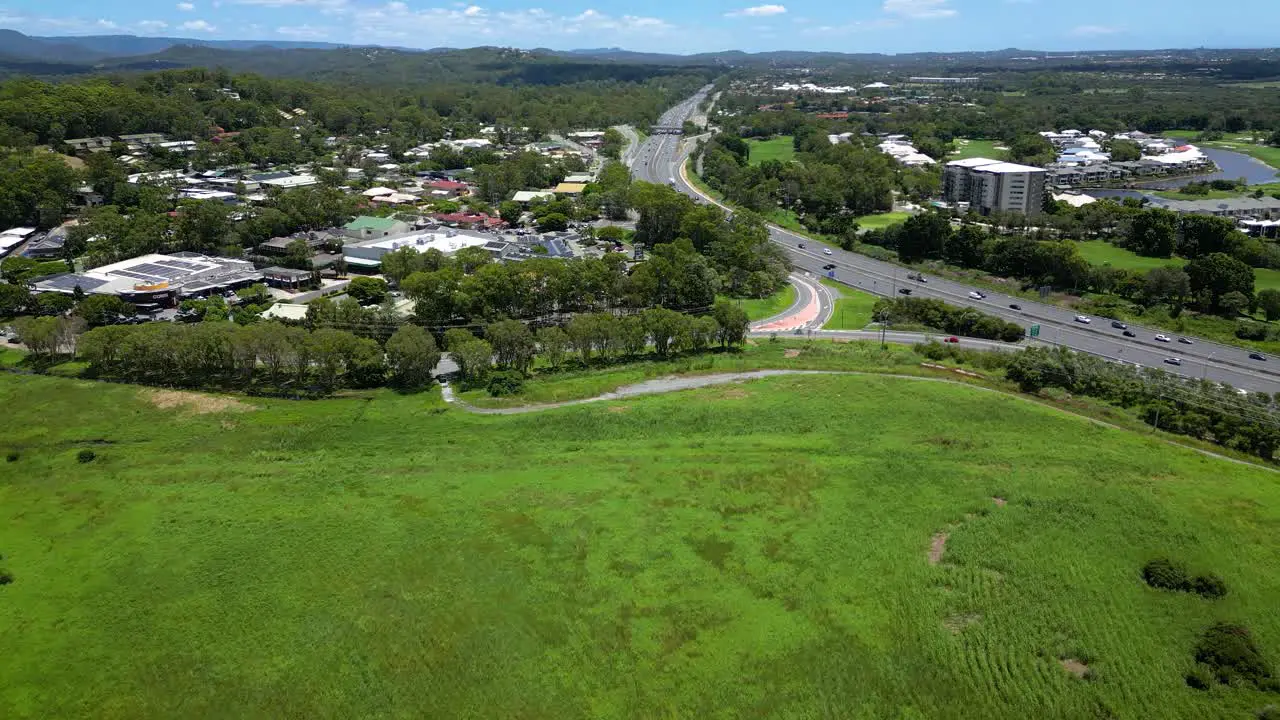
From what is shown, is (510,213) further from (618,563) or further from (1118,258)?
(618,563)

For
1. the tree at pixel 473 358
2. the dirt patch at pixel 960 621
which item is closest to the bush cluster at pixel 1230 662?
the dirt patch at pixel 960 621

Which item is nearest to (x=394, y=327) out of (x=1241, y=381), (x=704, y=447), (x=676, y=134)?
(x=704, y=447)

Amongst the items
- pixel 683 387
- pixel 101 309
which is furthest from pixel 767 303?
pixel 101 309

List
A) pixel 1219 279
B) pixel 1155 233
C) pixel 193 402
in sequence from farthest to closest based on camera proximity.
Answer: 1. pixel 1155 233
2. pixel 1219 279
3. pixel 193 402

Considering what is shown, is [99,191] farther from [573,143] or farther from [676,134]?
[676,134]

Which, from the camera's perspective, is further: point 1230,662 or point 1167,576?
point 1167,576
